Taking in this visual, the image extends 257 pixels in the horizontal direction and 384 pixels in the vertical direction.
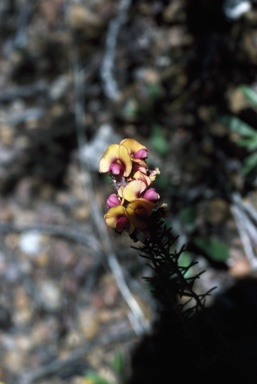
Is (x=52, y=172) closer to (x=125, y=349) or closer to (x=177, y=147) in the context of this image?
(x=177, y=147)

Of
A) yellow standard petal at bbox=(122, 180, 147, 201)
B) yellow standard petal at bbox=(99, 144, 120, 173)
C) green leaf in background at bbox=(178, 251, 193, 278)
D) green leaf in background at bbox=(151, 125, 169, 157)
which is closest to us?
yellow standard petal at bbox=(122, 180, 147, 201)

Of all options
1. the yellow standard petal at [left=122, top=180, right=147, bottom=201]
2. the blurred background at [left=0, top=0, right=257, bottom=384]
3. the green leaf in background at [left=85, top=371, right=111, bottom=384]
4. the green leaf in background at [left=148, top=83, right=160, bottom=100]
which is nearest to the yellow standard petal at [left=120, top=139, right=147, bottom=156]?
the yellow standard petal at [left=122, top=180, right=147, bottom=201]

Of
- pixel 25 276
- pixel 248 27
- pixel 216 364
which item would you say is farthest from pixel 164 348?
pixel 248 27

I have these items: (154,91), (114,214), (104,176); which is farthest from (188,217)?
(114,214)

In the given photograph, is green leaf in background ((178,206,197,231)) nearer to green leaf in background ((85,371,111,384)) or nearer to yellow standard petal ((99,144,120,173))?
green leaf in background ((85,371,111,384))

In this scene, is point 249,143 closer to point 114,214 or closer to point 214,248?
point 214,248

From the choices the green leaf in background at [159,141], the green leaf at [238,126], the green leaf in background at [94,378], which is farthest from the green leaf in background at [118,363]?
the green leaf at [238,126]

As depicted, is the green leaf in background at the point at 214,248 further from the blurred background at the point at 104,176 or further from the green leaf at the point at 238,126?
the green leaf at the point at 238,126
